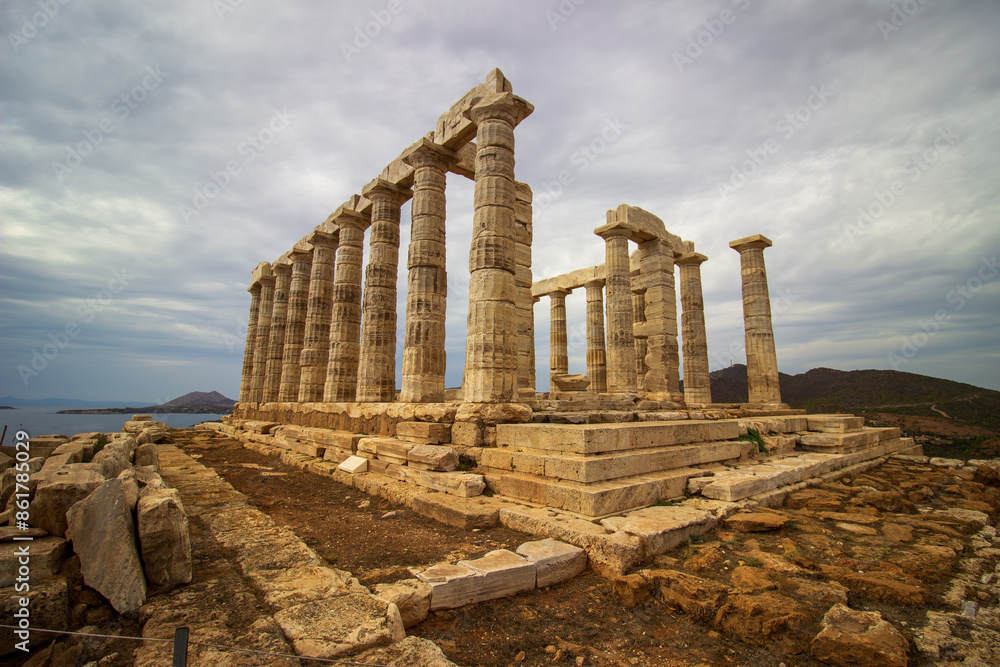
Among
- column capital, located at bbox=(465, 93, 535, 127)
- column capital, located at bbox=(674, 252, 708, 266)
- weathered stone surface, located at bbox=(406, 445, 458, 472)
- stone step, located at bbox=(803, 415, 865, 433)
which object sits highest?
column capital, located at bbox=(465, 93, 535, 127)

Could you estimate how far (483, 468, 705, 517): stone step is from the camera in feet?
17.7

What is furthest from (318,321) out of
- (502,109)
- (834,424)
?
(834,424)

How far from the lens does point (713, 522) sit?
5.36m

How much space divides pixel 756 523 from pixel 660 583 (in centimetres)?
212

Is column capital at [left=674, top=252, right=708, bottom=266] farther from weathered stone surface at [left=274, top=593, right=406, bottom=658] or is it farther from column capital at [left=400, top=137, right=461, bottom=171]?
weathered stone surface at [left=274, top=593, right=406, bottom=658]

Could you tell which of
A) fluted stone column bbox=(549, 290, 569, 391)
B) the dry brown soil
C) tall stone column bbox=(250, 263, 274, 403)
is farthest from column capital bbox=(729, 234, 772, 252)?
tall stone column bbox=(250, 263, 274, 403)

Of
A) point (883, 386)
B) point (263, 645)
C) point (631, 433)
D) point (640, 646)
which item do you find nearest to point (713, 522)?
point (631, 433)

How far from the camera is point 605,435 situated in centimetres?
644

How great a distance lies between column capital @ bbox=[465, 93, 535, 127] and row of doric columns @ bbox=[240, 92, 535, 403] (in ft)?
0.08

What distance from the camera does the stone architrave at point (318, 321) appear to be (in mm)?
16500

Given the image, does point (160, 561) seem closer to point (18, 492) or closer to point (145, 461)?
point (18, 492)

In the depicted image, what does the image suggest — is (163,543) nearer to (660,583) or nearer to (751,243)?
(660,583)

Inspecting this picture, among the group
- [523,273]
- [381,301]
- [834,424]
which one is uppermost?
[523,273]

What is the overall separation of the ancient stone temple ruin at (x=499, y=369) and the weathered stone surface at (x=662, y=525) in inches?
10.0
